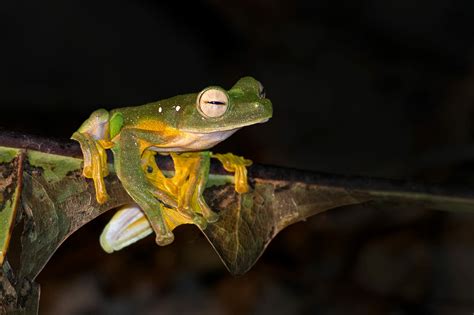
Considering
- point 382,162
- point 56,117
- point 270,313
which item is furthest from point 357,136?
point 56,117

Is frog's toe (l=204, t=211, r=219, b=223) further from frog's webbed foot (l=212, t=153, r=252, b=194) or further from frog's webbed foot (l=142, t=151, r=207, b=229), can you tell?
frog's webbed foot (l=212, t=153, r=252, b=194)

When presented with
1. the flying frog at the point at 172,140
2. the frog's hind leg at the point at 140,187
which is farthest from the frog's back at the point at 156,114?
the frog's hind leg at the point at 140,187

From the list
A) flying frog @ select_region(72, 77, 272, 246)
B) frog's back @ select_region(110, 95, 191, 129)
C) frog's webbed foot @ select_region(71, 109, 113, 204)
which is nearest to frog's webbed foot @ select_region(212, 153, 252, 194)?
flying frog @ select_region(72, 77, 272, 246)

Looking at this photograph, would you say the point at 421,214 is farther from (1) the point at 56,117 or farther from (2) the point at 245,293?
(1) the point at 56,117

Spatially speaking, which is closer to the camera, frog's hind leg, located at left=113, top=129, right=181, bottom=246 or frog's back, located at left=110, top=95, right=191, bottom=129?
frog's hind leg, located at left=113, top=129, right=181, bottom=246

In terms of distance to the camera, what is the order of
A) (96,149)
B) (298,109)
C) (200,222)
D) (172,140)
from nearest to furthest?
(96,149), (200,222), (172,140), (298,109)

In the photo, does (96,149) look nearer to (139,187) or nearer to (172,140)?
(139,187)

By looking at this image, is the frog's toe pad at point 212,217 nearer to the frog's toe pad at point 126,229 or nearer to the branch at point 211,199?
the branch at point 211,199

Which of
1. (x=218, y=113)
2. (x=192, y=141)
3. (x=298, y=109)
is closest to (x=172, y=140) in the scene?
(x=192, y=141)
